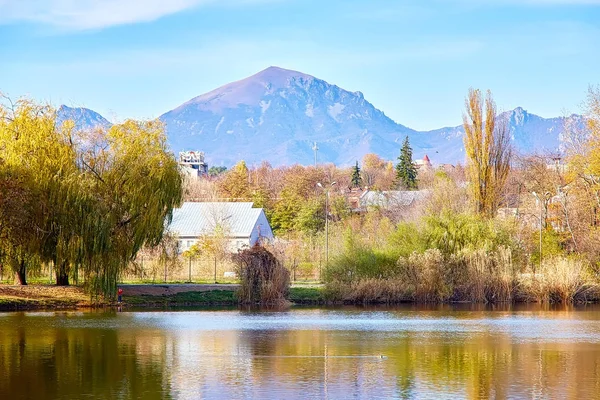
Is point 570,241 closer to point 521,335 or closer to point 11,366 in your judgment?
point 521,335

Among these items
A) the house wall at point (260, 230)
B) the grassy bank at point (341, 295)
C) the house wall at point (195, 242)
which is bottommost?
the grassy bank at point (341, 295)

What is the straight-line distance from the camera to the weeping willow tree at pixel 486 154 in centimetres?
6506

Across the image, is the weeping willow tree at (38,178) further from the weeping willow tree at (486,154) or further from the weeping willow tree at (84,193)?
the weeping willow tree at (486,154)

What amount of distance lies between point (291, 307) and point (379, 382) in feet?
81.2

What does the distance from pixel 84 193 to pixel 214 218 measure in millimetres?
42907

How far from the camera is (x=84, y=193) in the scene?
4312 cm

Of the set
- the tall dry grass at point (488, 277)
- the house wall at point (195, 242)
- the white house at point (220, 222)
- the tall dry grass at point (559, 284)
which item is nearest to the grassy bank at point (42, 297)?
the tall dry grass at point (488, 277)

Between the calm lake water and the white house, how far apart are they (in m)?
42.1

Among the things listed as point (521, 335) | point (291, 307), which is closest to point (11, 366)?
point (521, 335)

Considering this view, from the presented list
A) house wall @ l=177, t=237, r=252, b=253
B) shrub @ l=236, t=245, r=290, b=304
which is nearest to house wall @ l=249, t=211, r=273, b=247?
house wall @ l=177, t=237, r=252, b=253

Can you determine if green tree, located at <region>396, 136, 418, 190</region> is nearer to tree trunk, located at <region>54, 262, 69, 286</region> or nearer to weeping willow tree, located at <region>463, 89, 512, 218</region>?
weeping willow tree, located at <region>463, 89, 512, 218</region>

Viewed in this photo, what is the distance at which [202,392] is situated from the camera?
21.2 metres

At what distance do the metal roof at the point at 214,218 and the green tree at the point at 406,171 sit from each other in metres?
45.3

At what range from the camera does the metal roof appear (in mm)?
85000
